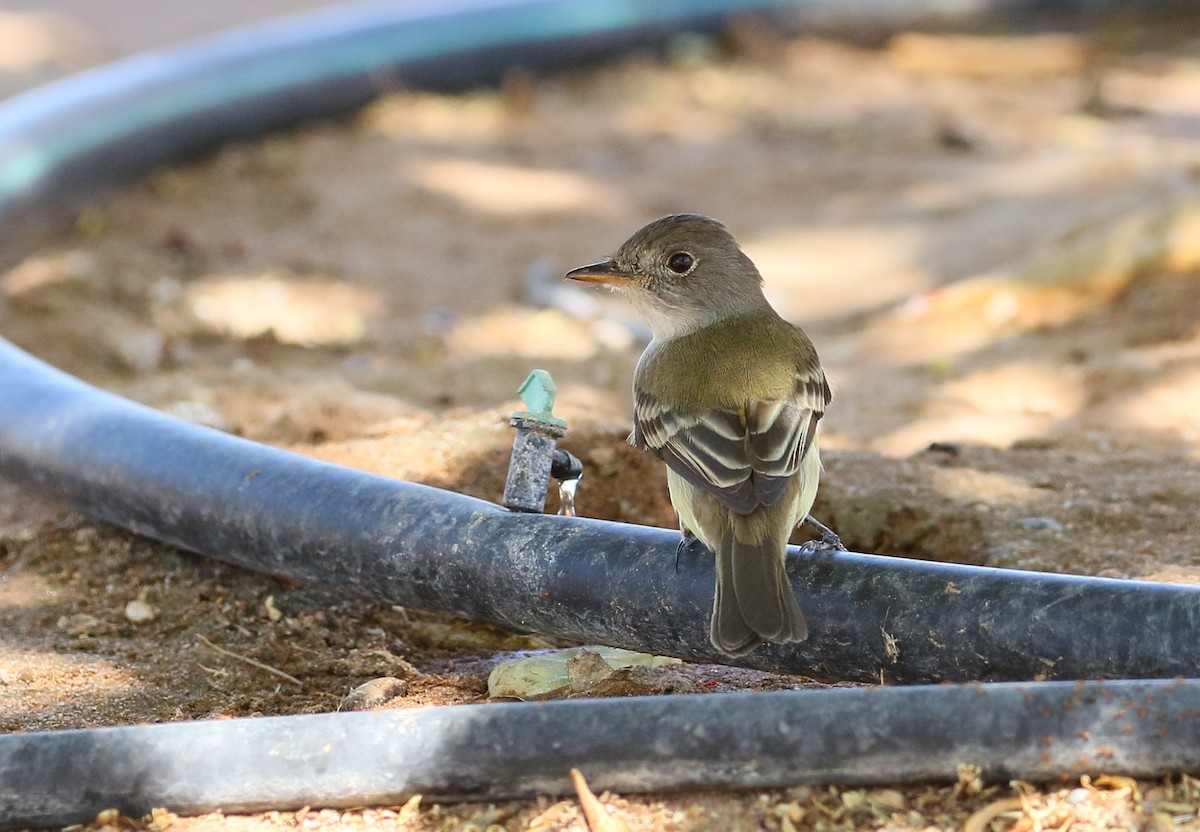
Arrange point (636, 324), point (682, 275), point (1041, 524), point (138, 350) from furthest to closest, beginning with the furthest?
point (636, 324) < point (138, 350) < point (682, 275) < point (1041, 524)

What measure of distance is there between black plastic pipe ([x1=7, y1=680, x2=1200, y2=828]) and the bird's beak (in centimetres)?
210

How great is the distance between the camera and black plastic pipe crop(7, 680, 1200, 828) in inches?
115

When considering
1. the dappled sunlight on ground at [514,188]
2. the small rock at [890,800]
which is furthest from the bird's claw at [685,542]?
the dappled sunlight on ground at [514,188]

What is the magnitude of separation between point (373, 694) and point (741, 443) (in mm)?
1174

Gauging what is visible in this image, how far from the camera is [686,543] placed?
386 centimetres

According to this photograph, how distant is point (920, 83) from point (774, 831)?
400 inches

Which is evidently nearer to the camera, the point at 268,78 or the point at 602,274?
the point at 602,274

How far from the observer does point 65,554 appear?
4.89m

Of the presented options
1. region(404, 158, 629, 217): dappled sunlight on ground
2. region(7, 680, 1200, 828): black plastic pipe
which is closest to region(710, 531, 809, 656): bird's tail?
region(7, 680, 1200, 828): black plastic pipe

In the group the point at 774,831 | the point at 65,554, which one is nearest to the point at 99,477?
the point at 65,554

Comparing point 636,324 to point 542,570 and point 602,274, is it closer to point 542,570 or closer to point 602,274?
point 602,274

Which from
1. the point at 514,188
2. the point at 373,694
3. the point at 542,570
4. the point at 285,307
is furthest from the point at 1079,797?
the point at 514,188

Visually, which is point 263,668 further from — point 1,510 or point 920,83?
point 920,83

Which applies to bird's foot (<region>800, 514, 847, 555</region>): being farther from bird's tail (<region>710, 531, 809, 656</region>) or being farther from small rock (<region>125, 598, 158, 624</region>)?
small rock (<region>125, 598, 158, 624</region>)
